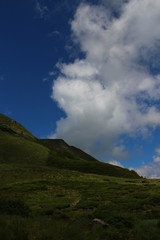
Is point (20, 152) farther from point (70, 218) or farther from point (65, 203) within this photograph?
point (70, 218)

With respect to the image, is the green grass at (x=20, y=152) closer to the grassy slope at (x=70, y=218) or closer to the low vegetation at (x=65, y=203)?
the low vegetation at (x=65, y=203)

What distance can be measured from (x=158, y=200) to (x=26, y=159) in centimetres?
7447

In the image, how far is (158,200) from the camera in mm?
A: 38562

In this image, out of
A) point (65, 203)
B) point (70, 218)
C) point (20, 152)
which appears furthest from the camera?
point (20, 152)

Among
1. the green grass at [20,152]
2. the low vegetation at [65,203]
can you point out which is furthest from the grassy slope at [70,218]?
the green grass at [20,152]

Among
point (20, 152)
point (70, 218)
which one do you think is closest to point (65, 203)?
point (70, 218)

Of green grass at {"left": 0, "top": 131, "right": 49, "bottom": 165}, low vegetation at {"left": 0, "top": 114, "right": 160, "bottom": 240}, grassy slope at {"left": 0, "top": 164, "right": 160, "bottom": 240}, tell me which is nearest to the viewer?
grassy slope at {"left": 0, "top": 164, "right": 160, "bottom": 240}

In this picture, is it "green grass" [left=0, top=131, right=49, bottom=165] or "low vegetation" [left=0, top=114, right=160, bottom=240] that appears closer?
"low vegetation" [left=0, top=114, right=160, bottom=240]

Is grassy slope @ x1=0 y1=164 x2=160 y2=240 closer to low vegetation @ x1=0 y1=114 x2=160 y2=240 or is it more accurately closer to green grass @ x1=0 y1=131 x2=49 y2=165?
low vegetation @ x1=0 y1=114 x2=160 y2=240

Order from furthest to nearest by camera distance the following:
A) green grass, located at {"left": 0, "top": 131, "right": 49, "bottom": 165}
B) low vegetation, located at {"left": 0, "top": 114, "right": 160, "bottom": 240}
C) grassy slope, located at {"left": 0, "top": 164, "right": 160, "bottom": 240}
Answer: green grass, located at {"left": 0, "top": 131, "right": 49, "bottom": 165}, low vegetation, located at {"left": 0, "top": 114, "right": 160, "bottom": 240}, grassy slope, located at {"left": 0, "top": 164, "right": 160, "bottom": 240}

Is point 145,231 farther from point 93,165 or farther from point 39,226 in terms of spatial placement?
point 93,165

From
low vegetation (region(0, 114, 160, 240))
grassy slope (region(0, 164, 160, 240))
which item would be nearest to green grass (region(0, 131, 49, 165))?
low vegetation (region(0, 114, 160, 240))

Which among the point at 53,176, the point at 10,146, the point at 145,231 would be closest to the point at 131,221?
the point at 145,231

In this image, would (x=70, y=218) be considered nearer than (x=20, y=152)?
Yes
